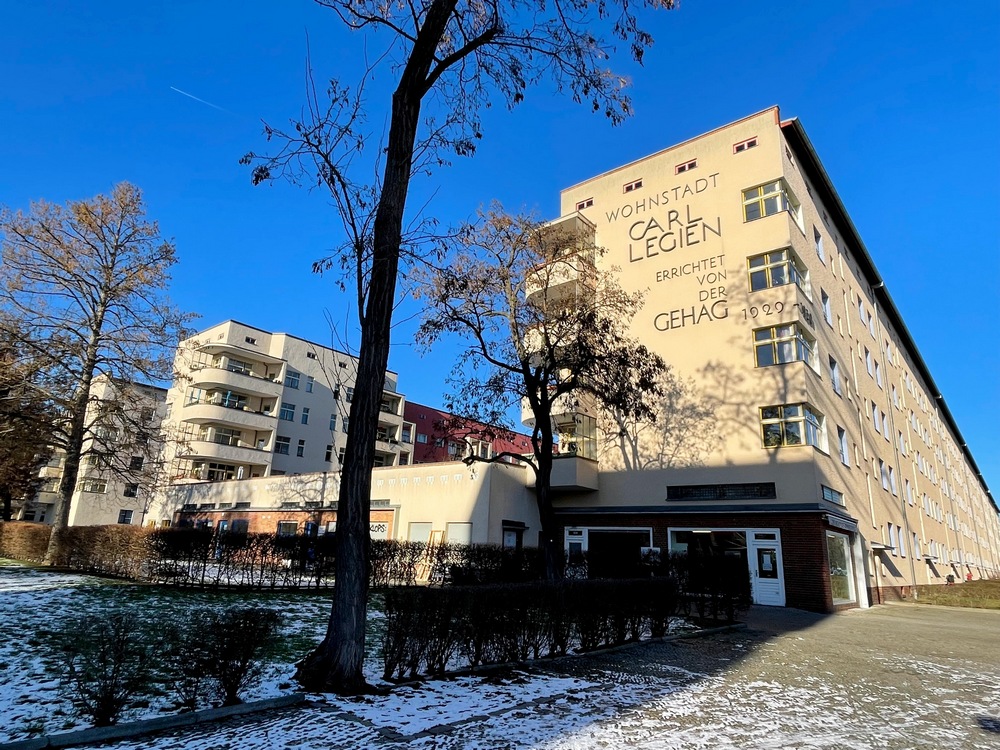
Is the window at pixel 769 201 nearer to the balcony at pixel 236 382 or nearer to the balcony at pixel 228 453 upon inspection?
the balcony at pixel 236 382

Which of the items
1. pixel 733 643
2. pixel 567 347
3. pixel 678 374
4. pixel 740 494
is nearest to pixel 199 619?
pixel 733 643

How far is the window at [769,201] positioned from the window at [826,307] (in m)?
3.34

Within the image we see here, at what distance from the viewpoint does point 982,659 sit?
9906 mm

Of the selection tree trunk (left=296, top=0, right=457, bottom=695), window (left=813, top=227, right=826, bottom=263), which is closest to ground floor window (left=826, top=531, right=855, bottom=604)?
window (left=813, top=227, right=826, bottom=263)

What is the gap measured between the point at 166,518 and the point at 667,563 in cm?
3628

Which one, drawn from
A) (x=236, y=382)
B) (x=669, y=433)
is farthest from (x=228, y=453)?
(x=669, y=433)

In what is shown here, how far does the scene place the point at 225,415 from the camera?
4188 centimetres

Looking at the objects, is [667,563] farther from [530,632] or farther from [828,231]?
[828,231]

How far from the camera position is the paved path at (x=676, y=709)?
179 inches

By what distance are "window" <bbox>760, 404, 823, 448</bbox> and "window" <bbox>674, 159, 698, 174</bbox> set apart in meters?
10.9

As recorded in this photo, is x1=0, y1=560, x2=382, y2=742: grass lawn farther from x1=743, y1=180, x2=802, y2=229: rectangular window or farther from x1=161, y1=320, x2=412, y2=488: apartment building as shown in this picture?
x1=161, y1=320, x2=412, y2=488: apartment building

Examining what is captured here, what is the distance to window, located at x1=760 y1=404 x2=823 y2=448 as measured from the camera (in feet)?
63.2

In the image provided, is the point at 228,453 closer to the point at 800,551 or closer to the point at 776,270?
the point at 776,270

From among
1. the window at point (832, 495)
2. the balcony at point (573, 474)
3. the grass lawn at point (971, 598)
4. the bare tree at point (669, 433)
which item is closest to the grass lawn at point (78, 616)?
the balcony at point (573, 474)
